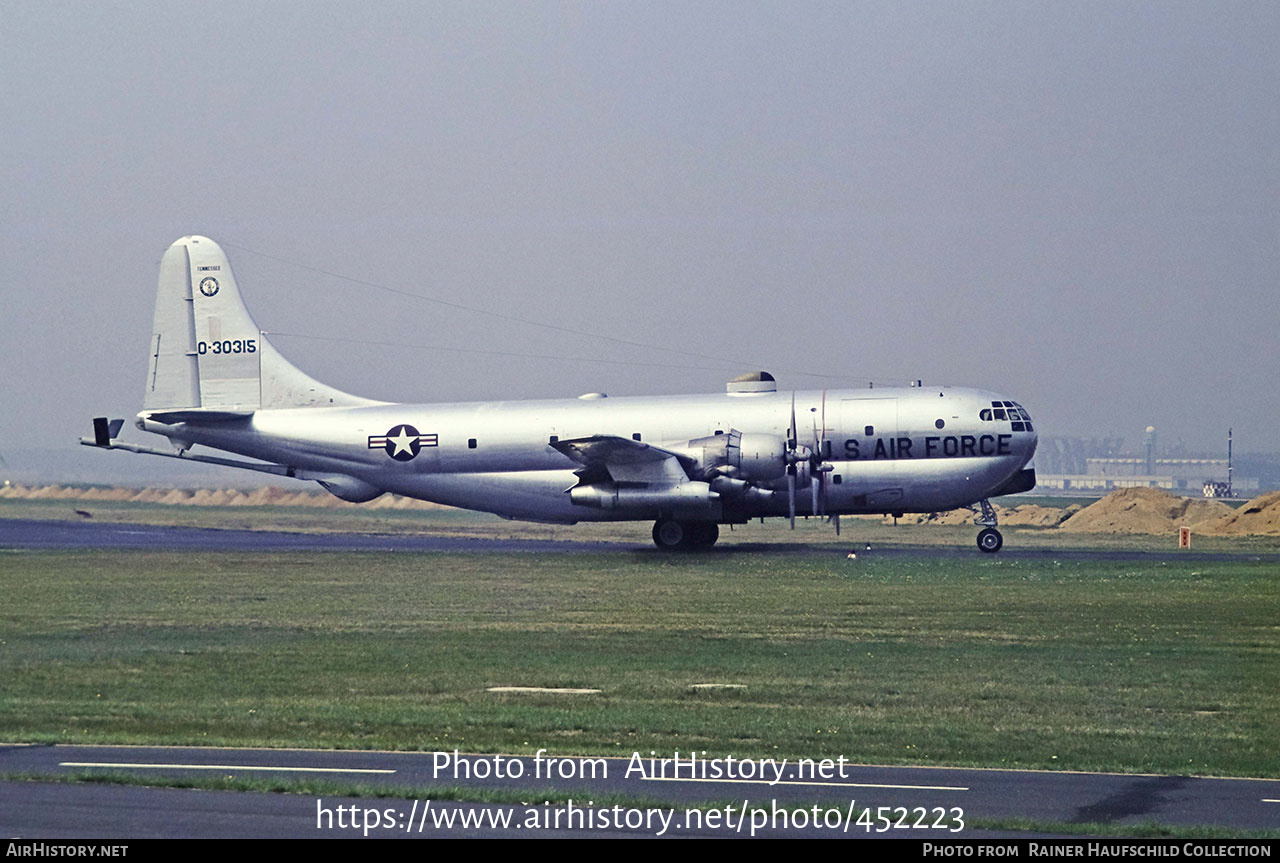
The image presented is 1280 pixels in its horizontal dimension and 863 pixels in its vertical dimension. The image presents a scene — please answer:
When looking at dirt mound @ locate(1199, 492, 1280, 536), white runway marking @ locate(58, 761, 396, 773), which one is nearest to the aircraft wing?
white runway marking @ locate(58, 761, 396, 773)

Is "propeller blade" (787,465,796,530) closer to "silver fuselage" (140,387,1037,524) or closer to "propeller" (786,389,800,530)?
"propeller" (786,389,800,530)

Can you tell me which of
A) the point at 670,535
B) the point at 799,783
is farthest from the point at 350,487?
the point at 799,783

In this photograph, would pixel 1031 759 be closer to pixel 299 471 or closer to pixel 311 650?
pixel 311 650

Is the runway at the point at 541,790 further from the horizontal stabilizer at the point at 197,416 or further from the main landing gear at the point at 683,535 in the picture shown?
the horizontal stabilizer at the point at 197,416

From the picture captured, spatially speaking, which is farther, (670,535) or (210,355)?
(210,355)

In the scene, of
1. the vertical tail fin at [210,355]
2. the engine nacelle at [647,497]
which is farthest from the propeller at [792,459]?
the vertical tail fin at [210,355]

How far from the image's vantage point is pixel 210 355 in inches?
1885

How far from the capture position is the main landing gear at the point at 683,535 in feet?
146

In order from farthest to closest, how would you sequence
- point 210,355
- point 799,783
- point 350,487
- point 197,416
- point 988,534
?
point 210,355, point 350,487, point 197,416, point 988,534, point 799,783

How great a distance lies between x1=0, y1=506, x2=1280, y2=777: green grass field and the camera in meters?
16.1

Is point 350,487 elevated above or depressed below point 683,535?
above

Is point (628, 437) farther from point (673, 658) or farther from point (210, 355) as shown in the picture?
point (673, 658)

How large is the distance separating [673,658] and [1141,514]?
53.8 meters
